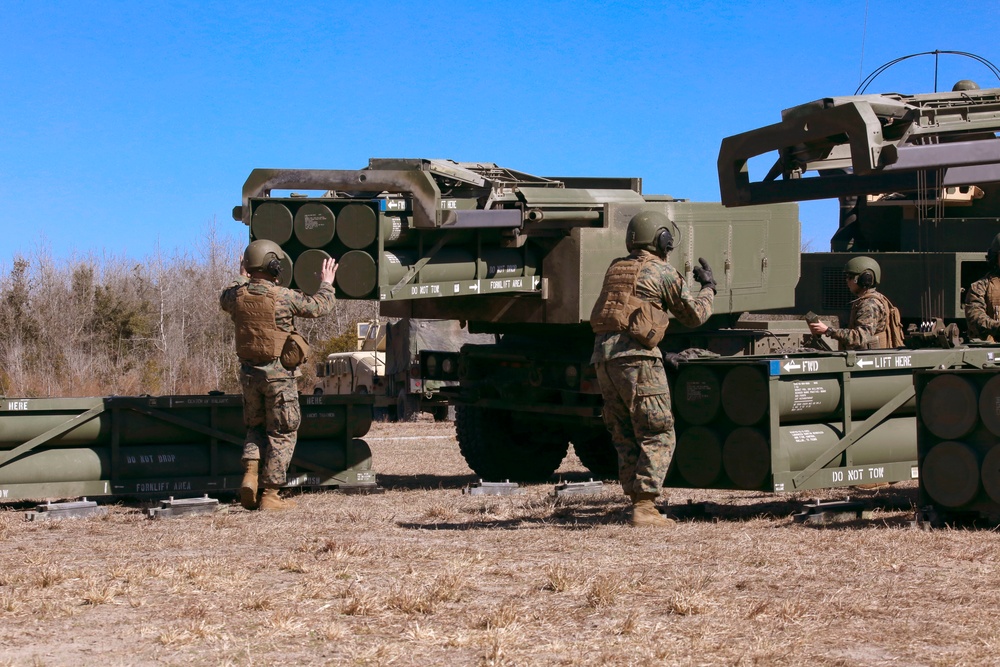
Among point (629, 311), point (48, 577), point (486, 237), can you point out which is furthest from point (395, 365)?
point (48, 577)

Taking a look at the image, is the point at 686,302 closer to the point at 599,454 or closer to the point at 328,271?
the point at 328,271

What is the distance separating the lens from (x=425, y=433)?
62.7 feet

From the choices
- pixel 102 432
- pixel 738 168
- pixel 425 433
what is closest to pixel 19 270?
pixel 425 433

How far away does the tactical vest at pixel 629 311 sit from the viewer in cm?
760

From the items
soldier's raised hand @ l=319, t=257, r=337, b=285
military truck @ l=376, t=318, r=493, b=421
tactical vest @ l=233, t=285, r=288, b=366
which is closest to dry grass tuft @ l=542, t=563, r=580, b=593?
tactical vest @ l=233, t=285, r=288, b=366

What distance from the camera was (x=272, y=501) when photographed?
350 inches

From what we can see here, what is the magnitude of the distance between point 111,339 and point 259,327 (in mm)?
27393

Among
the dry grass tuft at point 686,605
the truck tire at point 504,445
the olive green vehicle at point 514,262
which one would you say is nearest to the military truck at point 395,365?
the truck tire at point 504,445

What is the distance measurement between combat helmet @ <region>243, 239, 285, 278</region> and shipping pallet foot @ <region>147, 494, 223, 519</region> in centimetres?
164

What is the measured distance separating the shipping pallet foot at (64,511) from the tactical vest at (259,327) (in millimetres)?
1431

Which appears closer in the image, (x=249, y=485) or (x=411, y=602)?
(x=411, y=602)

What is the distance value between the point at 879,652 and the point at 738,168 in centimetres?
452

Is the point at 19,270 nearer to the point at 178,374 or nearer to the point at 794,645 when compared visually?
the point at 178,374

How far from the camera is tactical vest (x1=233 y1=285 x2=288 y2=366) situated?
8828 mm
